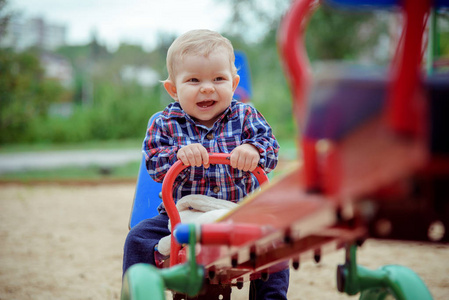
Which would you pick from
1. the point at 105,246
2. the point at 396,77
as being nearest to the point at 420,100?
the point at 396,77

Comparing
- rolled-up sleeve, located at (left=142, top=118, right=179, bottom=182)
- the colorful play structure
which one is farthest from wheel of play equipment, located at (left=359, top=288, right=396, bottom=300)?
rolled-up sleeve, located at (left=142, top=118, right=179, bottom=182)

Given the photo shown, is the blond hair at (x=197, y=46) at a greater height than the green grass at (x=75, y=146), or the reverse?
the blond hair at (x=197, y=46)

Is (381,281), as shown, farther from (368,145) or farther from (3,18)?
(3,18)

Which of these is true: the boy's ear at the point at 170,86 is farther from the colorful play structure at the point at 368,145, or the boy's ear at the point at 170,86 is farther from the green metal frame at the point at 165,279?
the colorful play structure at the point at 368,145

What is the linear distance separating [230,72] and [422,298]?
1054 mm

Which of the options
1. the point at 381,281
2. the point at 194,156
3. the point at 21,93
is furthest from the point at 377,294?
the point at 21,93

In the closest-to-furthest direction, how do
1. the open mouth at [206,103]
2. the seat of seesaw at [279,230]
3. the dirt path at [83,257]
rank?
the seat of seesaw at [279,230] → the open mouth at [206,103] → the dirt path at [83,257]

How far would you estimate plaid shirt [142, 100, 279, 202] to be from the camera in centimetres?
188

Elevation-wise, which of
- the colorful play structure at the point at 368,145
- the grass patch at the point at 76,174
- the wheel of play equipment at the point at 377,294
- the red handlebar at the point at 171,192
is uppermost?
the colorful play structure at the point at 368,145

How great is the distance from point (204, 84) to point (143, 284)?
0.88m

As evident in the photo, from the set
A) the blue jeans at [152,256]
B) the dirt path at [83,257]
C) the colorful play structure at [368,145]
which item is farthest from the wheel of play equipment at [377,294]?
the dirt path at [83,257]

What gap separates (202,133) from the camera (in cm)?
198

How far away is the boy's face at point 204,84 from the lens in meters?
1.92

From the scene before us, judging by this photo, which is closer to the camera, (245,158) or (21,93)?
(245,158)
